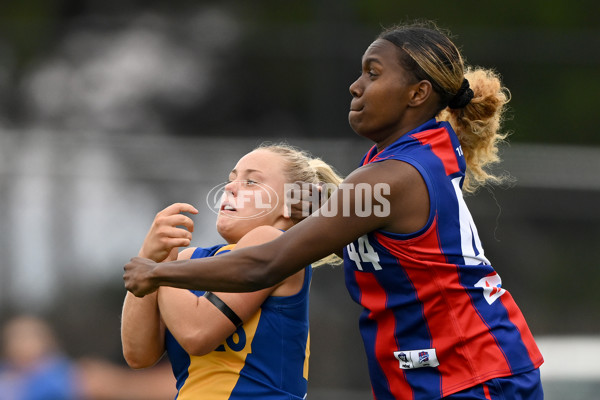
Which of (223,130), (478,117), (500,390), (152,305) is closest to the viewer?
(500,390)

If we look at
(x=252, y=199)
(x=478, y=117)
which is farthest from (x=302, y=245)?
(x=478, y=117)

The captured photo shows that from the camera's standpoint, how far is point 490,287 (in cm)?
279

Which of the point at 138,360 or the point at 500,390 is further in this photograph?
the point at 138,360

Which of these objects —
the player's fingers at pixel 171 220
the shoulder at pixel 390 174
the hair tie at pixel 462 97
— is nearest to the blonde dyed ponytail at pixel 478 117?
the hair tie at pixel 462 97

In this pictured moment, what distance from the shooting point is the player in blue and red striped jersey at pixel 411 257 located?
2.62m

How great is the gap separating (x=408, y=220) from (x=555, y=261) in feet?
22.1

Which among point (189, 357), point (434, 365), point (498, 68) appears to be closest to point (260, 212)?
point (189, 357)

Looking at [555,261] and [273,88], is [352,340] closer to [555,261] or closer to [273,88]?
[555,261]

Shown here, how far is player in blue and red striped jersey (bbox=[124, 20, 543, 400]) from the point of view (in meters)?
2.62

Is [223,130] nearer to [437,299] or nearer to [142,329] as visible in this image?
[142,329]

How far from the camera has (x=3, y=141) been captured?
841 cm

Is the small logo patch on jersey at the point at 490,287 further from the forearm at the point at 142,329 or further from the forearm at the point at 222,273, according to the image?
the forearm at the point at 142,329

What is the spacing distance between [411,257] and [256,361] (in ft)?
1.94

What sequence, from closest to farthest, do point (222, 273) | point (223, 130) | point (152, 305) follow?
point (222, 273) → point (152, 305) → point (223, 130)
